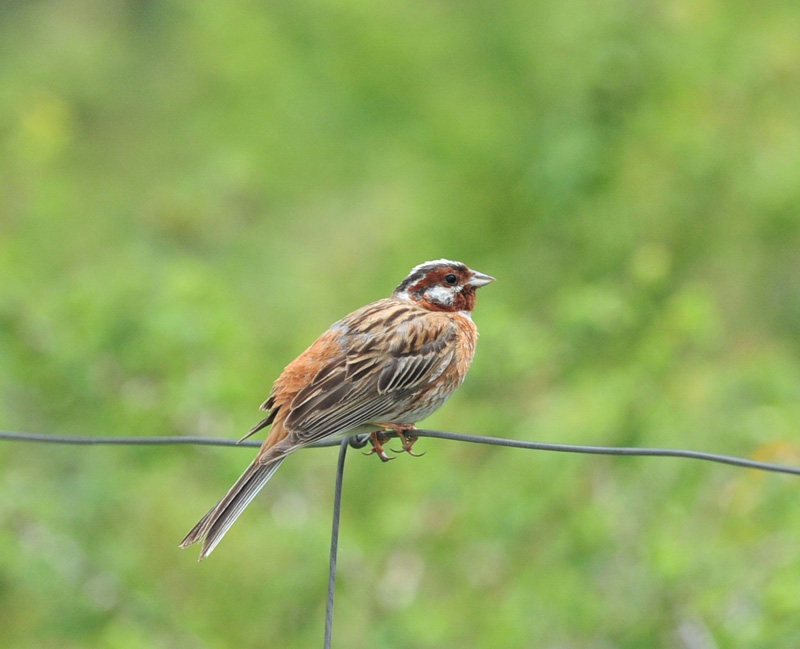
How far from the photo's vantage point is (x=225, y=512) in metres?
5.07

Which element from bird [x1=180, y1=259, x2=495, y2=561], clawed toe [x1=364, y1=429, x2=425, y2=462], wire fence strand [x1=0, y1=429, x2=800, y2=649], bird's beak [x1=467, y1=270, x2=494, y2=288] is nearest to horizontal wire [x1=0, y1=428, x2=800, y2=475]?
wire fence strand [x1=0, y1=429, x2=800, y2=649]

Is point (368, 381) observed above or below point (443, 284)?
below

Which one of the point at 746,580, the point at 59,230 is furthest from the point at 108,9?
the point at 746,580

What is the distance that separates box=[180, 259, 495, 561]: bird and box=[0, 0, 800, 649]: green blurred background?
1.05m

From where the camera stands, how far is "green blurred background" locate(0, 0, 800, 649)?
6.73 m

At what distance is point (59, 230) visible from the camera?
29.7 feet

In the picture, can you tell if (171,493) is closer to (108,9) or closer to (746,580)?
(746,580)

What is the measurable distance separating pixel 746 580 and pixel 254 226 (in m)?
6.20

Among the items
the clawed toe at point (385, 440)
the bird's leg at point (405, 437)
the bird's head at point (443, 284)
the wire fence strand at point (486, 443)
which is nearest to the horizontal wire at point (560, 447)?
the wire fence strand at point (486, 443)

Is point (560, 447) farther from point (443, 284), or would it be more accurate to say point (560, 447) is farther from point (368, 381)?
point (443, 284)

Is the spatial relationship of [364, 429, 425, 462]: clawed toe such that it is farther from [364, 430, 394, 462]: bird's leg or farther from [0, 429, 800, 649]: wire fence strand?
[0, 429, 800, 649]: wire fence strand

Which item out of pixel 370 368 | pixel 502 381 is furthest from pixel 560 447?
pixel 502 381

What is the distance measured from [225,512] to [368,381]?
3.14 ft

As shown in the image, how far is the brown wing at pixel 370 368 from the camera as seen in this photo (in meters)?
5.52
